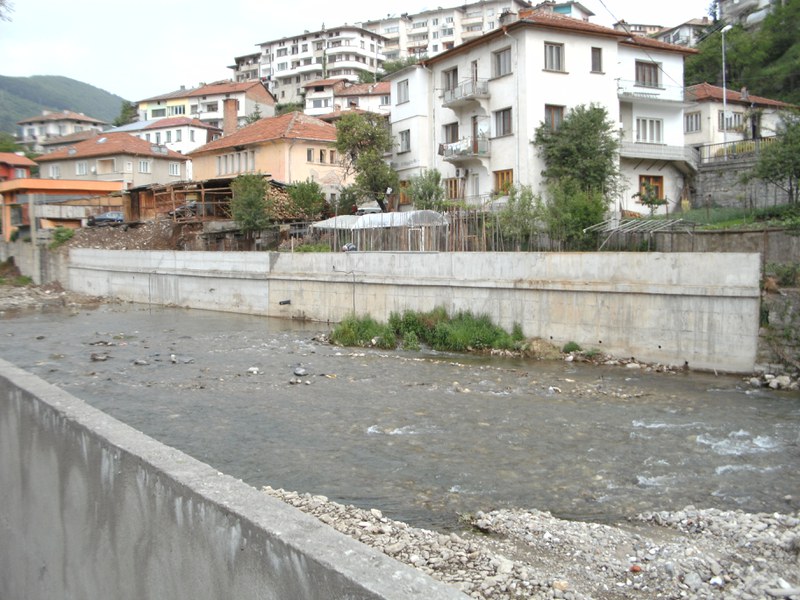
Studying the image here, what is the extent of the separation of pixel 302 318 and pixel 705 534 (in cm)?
2380

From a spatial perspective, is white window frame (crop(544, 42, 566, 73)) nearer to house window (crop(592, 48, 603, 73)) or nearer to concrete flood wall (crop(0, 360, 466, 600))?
house window (crop(592, 48, 603, 73))

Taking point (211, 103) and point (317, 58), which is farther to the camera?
point (317, 58)

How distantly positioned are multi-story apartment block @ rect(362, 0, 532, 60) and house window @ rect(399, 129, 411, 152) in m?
67.6

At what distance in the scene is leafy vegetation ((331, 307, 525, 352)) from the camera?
22547 millimetres

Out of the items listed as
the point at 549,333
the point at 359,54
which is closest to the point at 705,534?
the point at 549,333

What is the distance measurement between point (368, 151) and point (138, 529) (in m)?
36.4

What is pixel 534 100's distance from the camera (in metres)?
31.6

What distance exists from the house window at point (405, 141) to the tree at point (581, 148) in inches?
377

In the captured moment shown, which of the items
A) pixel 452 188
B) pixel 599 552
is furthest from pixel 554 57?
pixel 599 552

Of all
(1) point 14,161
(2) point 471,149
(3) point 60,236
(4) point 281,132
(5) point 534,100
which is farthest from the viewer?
(1) point 14,161

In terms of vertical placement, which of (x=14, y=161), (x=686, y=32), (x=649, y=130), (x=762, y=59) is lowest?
(x=649, y=130)

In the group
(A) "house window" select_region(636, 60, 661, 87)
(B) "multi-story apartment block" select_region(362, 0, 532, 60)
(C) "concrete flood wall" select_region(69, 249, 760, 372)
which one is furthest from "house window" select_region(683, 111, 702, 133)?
(B) "multi-story apartment block" select_region(362, 0, 532, 60)

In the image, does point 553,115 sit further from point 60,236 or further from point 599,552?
point 60,236

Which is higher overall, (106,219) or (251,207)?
(106,219)
